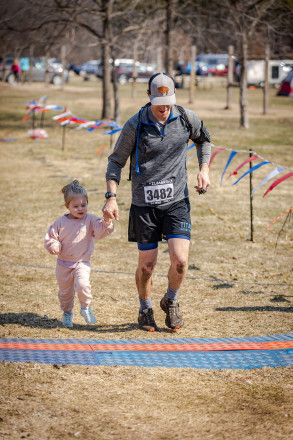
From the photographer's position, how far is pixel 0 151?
17.7 metres

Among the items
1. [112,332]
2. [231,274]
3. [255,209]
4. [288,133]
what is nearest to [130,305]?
[112,332]

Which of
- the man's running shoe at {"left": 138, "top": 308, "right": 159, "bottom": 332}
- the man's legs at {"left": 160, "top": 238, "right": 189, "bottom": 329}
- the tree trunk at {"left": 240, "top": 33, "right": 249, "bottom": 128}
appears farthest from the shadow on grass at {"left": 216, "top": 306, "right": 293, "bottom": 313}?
the tree trunk at {"left": 240, "top": 33, "right": 249, "bottom": 128}

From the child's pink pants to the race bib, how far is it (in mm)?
802

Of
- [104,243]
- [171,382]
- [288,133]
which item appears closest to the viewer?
[171,382]

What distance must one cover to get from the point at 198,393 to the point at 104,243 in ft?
14.9

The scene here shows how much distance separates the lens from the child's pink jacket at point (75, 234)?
16.3ft

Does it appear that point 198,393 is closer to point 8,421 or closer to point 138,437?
point 138,437

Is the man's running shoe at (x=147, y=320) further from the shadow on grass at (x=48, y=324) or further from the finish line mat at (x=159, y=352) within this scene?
the finish line mat at (x=159, y=352)

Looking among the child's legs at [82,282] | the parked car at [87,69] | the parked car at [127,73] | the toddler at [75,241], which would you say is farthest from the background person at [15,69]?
the child's legs at [82,282]

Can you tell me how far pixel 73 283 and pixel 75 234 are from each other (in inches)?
16.8

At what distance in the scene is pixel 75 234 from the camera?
4996 mm

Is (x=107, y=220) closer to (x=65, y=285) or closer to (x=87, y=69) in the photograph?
(x=65, y=285)

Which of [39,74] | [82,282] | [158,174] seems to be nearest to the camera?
[158,174]

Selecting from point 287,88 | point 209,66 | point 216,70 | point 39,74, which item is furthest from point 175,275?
point 209,66
